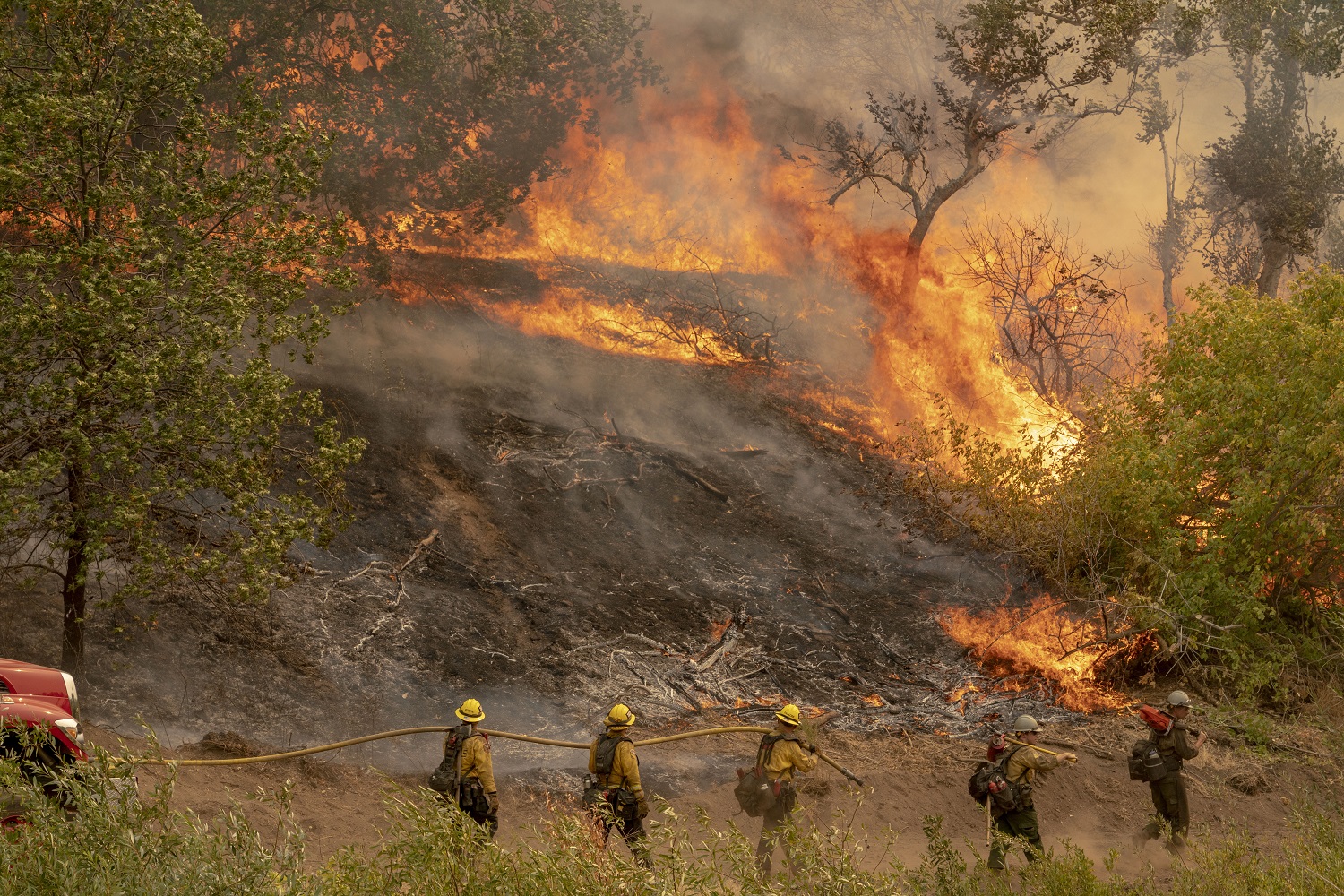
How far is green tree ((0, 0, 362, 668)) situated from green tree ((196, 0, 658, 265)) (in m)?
9.81

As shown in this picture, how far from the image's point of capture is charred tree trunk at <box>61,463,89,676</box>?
934 centimetres

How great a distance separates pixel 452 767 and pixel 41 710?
301 cm

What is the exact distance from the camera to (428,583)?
15.3 m

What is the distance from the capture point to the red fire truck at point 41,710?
761cm

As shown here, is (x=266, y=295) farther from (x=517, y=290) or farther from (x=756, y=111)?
(x=756, y=111)

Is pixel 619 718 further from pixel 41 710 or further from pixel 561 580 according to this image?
pixel 561 580

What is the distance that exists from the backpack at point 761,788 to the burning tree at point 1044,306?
15769mm

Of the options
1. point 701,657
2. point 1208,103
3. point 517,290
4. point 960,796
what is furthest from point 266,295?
point 1208,103

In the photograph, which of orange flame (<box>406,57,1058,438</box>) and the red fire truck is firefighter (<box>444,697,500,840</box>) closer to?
the red fire truck

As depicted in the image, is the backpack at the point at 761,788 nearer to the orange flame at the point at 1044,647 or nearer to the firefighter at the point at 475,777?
the firefighter at the point at 475,777

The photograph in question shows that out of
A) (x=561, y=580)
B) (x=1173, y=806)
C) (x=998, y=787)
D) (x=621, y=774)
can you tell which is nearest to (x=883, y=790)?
(x=998, y=787)

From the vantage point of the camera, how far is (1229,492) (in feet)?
52.8

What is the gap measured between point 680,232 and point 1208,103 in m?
33.6

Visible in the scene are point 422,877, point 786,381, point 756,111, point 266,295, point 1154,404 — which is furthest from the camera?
point 756,111
